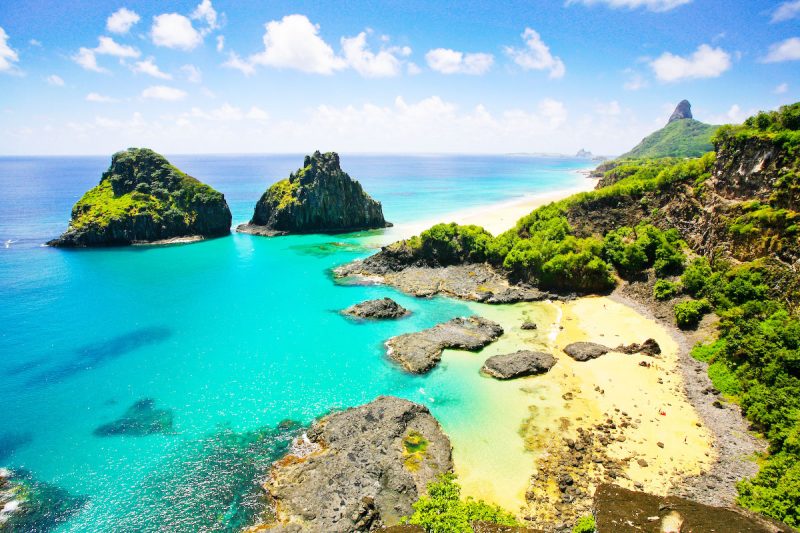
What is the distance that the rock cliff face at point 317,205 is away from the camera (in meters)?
116

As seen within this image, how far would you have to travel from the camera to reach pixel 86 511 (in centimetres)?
2792

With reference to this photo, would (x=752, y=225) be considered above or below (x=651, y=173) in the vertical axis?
below

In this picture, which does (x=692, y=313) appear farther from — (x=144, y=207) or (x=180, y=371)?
(x=144, y=207)

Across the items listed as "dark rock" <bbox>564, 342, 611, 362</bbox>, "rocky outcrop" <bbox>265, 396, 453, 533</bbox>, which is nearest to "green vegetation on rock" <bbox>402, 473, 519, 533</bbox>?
"rocky outcrop" <bbox>265, 396, 453, 533</bbox>

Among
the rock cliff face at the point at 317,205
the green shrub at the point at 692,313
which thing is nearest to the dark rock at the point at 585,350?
the green shrub at the point at 692,313

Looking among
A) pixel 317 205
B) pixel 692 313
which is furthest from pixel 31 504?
pixel 317 205

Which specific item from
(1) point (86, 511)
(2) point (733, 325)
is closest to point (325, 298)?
(1) point (86, 511)

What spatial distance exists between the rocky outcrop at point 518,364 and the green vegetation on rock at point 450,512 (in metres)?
17.6

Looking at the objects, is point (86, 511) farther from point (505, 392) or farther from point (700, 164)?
point (700, 164)

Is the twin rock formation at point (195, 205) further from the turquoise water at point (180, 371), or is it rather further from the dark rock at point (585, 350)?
the dark rock at point (585, 350)

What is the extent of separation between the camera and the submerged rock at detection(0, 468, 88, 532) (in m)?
26.9

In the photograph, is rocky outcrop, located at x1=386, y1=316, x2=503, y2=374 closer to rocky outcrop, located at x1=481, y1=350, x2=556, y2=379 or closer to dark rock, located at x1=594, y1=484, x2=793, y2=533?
rocky outcrop, located at x1=481, y1=350, x2=556, y2=379

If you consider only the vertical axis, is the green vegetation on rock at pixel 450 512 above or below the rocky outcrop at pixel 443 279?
below

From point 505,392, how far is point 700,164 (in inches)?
2261
